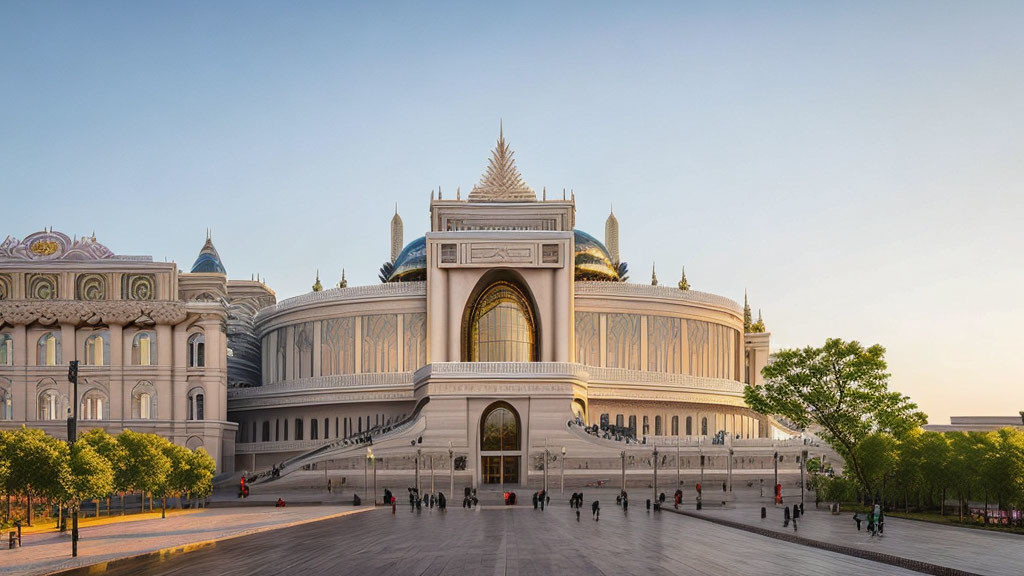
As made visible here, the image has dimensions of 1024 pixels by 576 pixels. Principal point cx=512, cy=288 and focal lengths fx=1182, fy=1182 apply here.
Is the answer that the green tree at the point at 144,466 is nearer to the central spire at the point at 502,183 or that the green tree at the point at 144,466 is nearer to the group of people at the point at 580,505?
the group of people at the point at 580,505

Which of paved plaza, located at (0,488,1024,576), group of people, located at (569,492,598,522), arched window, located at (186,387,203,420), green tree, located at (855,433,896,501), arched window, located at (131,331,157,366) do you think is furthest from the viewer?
arched window, located at (131,331,157,366)

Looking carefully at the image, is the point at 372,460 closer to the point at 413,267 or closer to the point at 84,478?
the point at 84,478

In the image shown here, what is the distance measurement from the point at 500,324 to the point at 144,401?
93.4 feet

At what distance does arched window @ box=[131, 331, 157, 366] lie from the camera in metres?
92.0

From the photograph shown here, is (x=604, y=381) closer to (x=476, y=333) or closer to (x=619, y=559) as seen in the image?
(x=476, y=333)

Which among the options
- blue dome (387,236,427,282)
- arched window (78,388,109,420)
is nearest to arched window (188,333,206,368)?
arched window (78,388,109,420)

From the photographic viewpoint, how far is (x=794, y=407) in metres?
66.2

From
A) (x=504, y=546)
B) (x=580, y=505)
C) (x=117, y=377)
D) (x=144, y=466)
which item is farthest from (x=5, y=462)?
(x=117, y=377)

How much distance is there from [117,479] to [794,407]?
36.7 meters

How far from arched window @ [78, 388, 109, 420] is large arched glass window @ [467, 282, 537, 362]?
28848 millimetres

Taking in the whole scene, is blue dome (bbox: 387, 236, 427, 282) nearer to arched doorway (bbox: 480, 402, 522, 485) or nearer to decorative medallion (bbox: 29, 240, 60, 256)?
arched doorway (bbox: 480, 402, 522, 485)

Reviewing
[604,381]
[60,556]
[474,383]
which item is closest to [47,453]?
[60,556]

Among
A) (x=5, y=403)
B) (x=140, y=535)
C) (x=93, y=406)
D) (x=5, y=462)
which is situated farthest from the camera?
(x=93, y=406)

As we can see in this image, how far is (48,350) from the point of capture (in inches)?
3607
